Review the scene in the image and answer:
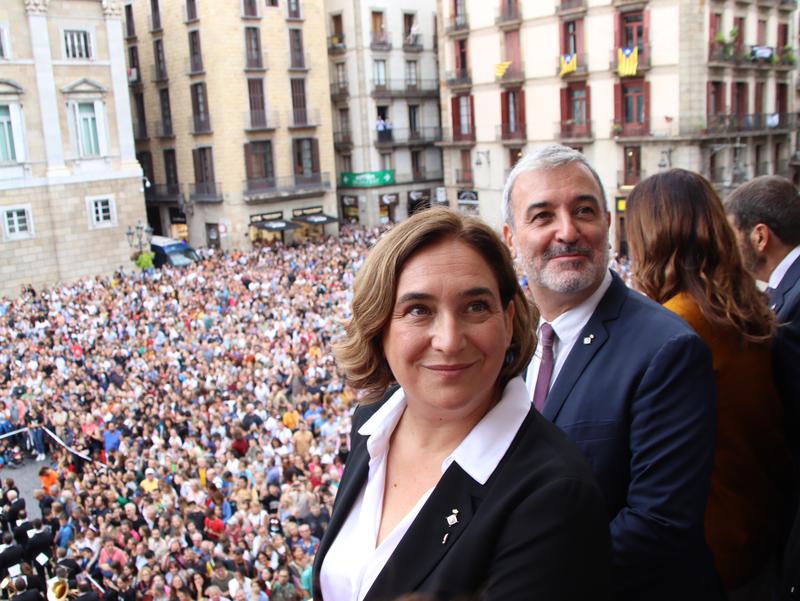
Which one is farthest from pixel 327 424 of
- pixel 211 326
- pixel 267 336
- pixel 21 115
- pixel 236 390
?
pixel 21 115

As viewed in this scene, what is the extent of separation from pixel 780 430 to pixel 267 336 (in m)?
15.9

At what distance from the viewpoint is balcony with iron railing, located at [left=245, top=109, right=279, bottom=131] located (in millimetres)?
35062

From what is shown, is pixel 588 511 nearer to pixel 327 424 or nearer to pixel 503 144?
pixel 327 424

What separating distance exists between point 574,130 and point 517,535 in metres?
31.7

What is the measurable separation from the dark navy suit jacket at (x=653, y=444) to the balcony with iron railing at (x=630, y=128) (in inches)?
1141

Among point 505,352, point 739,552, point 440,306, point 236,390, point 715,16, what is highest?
point 715,16

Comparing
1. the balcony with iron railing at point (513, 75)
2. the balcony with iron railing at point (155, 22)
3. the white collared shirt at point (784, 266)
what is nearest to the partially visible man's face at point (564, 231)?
the white collared shirt at point (784, 266)

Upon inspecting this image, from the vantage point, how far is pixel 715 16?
92.9 feet

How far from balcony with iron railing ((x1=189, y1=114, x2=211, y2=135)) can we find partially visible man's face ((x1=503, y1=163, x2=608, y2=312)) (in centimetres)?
3370

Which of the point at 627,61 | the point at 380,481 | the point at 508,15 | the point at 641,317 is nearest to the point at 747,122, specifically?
the point at 627,61

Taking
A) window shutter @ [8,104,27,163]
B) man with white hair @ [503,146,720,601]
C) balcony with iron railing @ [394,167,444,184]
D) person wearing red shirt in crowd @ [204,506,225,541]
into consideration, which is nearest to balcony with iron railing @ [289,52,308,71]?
balcony with iron railing @ [394,167,444,184]

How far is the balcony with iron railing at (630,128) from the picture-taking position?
2957 cm

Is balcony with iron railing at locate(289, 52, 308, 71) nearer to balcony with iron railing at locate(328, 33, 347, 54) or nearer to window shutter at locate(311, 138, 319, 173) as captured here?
balcony with iron railing at locate(328, 33, 347, 54)

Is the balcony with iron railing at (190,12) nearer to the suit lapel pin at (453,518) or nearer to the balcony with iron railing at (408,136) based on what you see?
the balcony with iron railing at (408,136)
